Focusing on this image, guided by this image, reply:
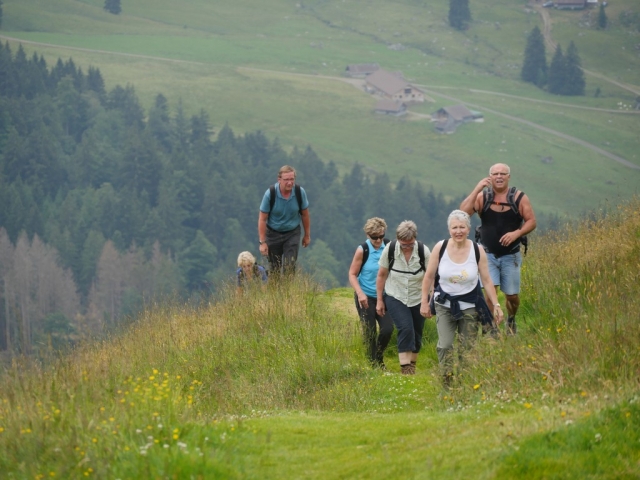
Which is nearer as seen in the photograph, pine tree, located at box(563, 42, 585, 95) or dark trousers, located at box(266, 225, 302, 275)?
dark trousers, located at box(266, 225, 302, 275)

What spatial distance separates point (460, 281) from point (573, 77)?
176 m

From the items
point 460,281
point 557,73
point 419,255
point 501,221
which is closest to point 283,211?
point 419,255

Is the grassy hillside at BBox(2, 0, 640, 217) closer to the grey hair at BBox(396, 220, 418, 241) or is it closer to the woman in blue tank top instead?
the woman in blue tank top

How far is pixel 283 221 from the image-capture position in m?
14.0

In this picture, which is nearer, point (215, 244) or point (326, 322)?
point (326, 322)

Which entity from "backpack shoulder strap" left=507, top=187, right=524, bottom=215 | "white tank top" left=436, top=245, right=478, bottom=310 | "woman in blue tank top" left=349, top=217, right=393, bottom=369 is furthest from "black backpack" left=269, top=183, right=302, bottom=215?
"white tank top" left=436, top=245, right=478, bottom=310

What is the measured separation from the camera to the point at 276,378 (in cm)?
1140

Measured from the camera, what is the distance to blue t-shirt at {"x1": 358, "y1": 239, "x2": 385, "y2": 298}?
11484 mm

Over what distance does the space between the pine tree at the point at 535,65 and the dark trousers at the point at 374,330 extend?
177938mm

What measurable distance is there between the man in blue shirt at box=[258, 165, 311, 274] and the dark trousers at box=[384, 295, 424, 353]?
2.93 metres

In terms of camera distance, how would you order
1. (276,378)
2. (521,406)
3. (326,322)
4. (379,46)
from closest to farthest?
(521,406) < (276,378) < (326,322) < (379,46)

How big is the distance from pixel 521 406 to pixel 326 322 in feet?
17.4

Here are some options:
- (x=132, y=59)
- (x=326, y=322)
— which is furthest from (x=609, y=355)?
(x=132, y=59)

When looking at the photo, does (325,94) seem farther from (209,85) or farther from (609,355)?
(609,355)
